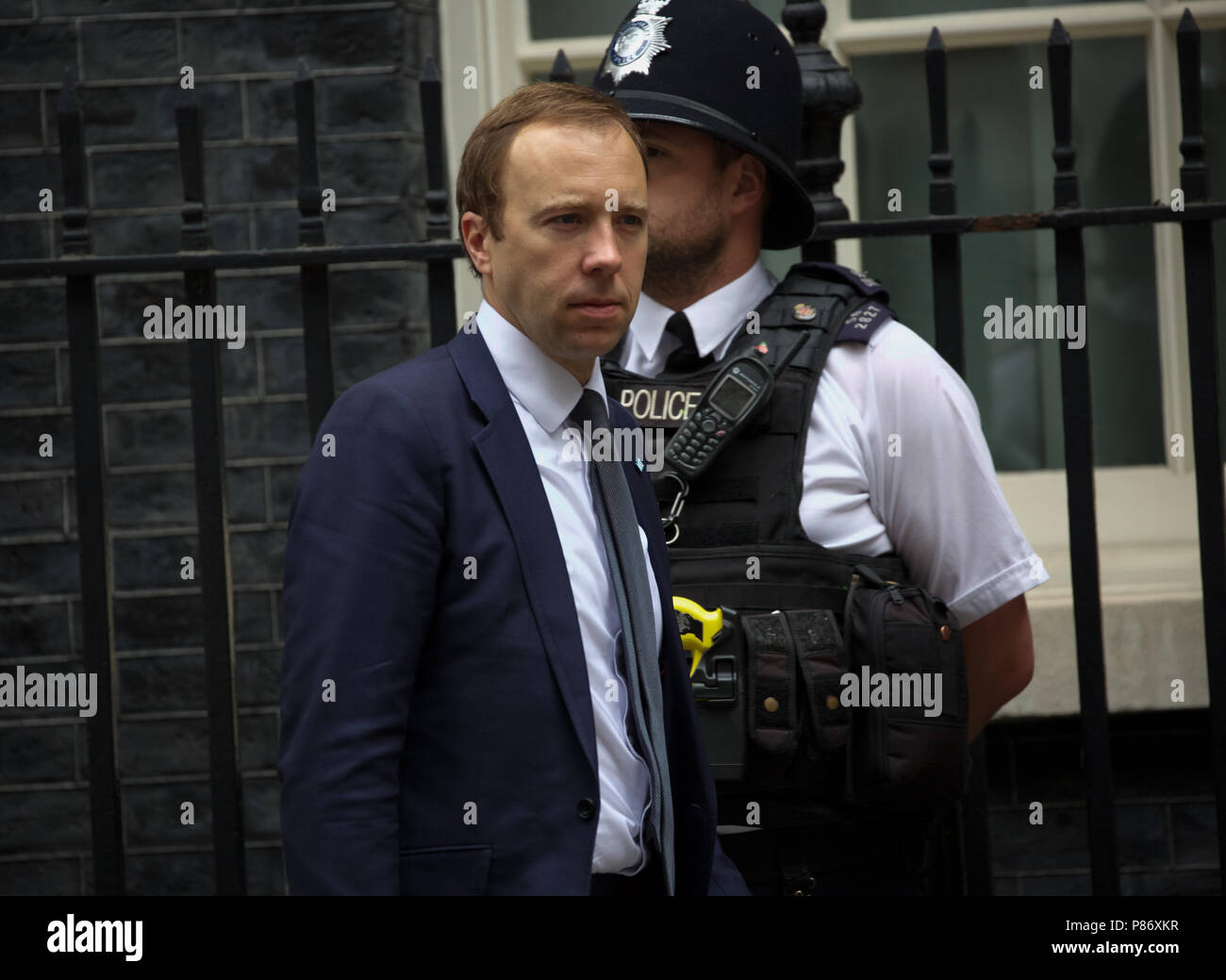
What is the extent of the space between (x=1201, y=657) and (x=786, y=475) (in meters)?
2.28

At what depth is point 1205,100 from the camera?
5203mm

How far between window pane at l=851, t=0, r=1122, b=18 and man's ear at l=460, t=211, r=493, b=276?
3233 millimetres

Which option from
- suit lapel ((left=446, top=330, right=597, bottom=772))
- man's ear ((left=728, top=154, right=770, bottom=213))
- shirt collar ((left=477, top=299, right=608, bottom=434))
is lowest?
suit lapel ((left=446, top=330, right=597, bottom=772))

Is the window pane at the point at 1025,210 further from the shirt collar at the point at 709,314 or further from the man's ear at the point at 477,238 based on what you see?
the man's ear at the point at 477,238

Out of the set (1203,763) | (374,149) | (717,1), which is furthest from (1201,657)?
(374,149)

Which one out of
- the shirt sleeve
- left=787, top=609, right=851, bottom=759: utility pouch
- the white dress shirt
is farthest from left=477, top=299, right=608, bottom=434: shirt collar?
the shirt sleeve

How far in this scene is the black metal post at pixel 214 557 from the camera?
334 centimetres

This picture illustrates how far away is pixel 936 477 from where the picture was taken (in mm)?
2988

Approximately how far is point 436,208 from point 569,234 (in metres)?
1.15

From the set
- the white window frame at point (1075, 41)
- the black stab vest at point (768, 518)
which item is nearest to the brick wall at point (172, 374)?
the white window frame at point (1075, 41)

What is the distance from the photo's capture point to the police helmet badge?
314 centimetres

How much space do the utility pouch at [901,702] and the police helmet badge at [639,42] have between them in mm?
1136

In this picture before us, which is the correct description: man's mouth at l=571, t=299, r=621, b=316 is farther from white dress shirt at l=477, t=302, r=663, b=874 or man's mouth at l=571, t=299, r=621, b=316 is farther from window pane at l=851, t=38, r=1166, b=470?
window pane at l=851, t=38, r=1166, b=470

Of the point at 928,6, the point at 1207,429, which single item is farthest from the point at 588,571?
the point at 928,6
